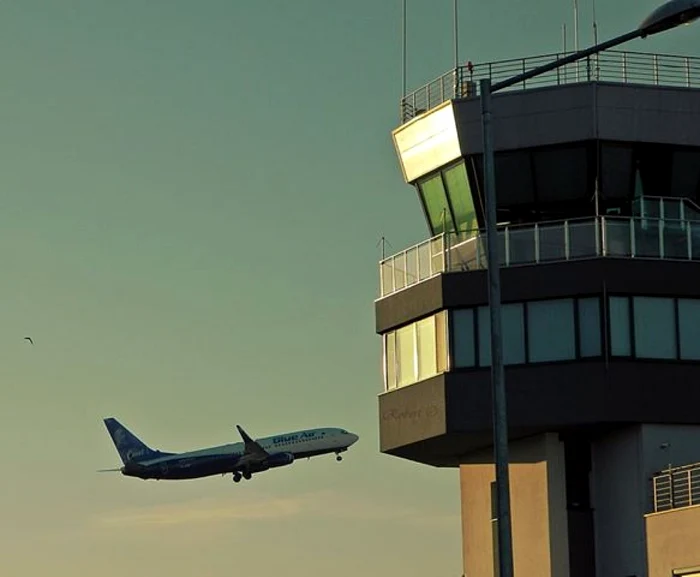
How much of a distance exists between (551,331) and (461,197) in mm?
5309

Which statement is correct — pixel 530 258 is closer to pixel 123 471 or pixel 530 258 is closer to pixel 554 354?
pixel 554 354

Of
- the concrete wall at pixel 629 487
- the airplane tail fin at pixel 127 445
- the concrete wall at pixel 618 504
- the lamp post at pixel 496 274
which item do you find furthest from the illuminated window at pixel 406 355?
the airplane tail fin at pixel 127 445

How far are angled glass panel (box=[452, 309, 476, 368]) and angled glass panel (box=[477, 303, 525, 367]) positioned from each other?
0.25 metres

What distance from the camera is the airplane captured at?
14712 centimetres

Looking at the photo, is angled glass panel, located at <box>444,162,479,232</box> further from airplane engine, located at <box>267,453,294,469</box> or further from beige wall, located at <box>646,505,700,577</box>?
airplane engine, located at <box>267,453,294,469</box>

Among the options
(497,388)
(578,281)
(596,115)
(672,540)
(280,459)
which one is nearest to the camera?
(497,388)

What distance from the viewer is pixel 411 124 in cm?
4972

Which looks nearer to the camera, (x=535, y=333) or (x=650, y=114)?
(x=535, y=333)

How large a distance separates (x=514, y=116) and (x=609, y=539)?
37.0 feet

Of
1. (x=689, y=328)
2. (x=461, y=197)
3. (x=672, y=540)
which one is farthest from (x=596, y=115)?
(x=672, y=540)

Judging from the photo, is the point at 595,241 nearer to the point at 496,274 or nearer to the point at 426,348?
the point at 426,348

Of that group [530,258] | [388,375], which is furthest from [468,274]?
[388,375]

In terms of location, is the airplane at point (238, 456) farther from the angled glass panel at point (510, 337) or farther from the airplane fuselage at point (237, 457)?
the angled glass panel at point (510, 337)

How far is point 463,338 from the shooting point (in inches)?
1817
